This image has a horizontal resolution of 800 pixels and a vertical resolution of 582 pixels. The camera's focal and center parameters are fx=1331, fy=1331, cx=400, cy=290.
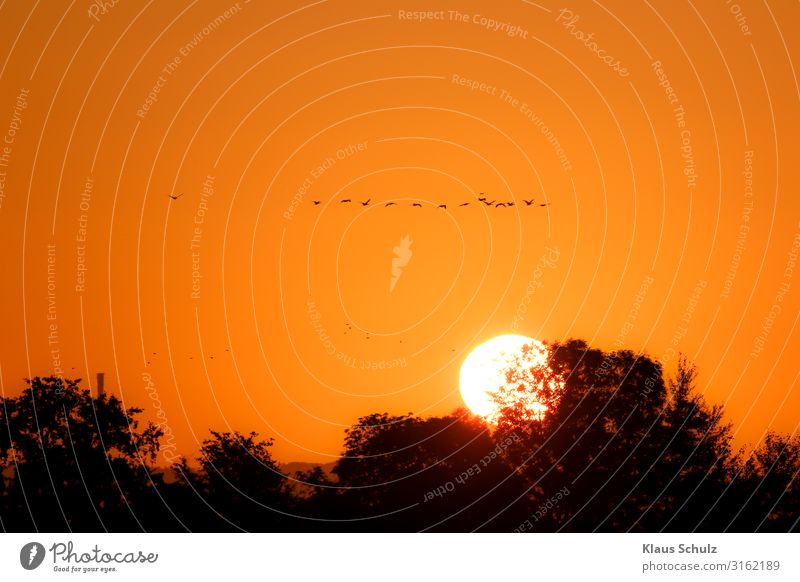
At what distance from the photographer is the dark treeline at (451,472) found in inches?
2333

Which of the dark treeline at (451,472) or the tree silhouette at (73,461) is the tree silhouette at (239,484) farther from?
the tree silhouette at (73,461)

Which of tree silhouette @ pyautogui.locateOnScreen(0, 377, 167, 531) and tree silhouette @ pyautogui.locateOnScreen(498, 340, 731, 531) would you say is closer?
tree silhouette @ pyautogui.locateOnScreen(0, 377, 167, 531)

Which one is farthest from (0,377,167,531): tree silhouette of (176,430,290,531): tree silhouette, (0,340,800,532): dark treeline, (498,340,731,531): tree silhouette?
(498,340,731,531): tree silhouette

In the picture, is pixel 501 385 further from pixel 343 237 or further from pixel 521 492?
pixel 343 237

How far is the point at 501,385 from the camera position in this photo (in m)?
69.2

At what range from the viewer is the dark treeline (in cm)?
5925

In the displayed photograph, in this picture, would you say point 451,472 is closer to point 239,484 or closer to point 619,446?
point 619,446

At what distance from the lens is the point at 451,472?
225ft

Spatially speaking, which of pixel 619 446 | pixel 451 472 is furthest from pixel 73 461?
pixel 619 446

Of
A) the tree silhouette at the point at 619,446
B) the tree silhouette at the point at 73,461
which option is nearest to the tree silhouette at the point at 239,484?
the tree silhouette at the point at 73,461

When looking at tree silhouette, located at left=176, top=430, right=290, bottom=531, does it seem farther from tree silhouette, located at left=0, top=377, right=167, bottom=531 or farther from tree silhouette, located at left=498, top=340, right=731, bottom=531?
tree silhouette, located at left=498, top=340, right=731, bottom=531
